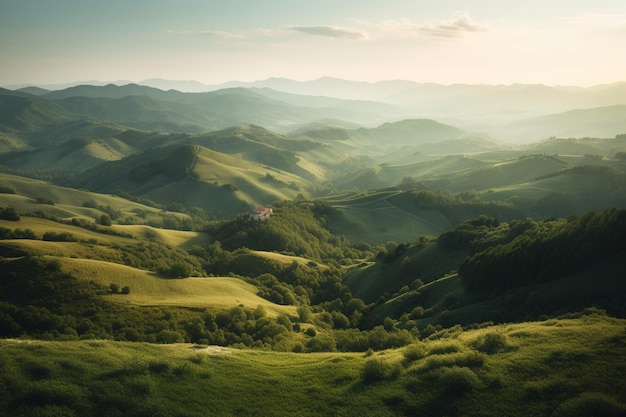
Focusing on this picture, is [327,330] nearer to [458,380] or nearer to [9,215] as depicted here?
[458,380]

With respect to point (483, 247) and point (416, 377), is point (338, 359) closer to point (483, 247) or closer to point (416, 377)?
point (416, 377)

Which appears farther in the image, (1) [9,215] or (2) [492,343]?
(1) [9,215]

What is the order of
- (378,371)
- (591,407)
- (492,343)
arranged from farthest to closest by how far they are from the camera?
1. (492,343)
2. (378,371)
3. (591,407)

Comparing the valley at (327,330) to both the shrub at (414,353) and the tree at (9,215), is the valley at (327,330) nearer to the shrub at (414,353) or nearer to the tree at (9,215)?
the shrub at (414,353)

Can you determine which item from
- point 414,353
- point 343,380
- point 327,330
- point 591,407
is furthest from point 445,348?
point 327,330

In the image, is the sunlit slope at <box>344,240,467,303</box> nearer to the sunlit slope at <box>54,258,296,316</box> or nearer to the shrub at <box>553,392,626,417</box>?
the sunlit slope at <box>54,258,296,316</box>

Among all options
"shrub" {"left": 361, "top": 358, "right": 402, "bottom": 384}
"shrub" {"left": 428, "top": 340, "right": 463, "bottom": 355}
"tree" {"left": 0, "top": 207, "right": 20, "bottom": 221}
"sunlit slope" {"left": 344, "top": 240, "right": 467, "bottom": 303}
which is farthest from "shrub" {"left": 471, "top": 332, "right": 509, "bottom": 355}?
"tree" {"left": 0, "top": 207, "right": 20, "bottom": 221}

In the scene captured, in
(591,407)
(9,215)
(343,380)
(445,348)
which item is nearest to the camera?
(591,407)
